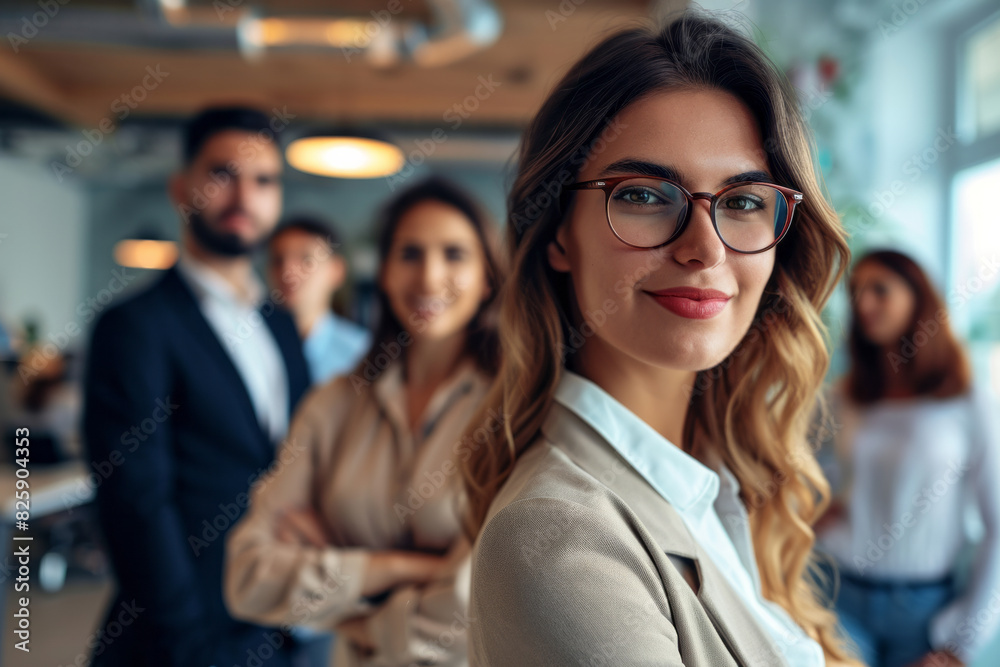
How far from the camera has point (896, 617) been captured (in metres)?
2.36

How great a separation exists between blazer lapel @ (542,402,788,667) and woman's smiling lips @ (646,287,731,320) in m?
0.19

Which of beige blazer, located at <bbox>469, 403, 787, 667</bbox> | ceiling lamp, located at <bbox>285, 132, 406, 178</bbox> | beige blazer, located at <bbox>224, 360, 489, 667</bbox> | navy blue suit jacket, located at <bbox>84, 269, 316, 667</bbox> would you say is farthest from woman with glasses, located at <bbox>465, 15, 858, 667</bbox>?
ceiling lamp, located at <bbox>285, 132, 406, 178</bbox>

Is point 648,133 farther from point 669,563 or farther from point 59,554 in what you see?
point 59,554

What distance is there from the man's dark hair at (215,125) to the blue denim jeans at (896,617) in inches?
114

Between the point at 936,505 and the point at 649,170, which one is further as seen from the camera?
the point at 936,505

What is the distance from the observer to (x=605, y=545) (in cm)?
67

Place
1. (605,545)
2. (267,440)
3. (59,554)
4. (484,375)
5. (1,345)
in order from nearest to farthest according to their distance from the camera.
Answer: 1. (605,545)
2. (484,375)
3. (267,440)
4. (59,554)
5. (1,345)

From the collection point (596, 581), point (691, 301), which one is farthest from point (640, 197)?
point (596, 581)

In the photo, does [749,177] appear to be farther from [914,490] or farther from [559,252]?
[914,490]

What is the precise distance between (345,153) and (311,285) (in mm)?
897

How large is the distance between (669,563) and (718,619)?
9cm

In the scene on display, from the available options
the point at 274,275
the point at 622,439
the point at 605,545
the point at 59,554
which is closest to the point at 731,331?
the point at 622,439

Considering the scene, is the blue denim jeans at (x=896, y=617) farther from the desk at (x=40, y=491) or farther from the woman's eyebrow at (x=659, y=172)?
the desk at (x=40, y=491)

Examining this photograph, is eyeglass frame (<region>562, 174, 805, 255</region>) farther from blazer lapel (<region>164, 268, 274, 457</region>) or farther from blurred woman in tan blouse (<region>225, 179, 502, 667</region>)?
blazer lapel (<region>164, 268, 274, 457</region>)
